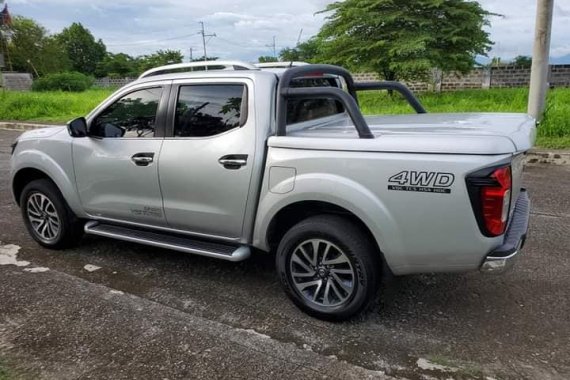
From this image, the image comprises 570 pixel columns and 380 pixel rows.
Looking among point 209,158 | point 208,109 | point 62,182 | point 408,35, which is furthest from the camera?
point 408,35

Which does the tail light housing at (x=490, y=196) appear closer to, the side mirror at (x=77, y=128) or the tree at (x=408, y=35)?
the side mirror at (x=77, y=128)

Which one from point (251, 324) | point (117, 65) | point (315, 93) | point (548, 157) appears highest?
point (117, 65)

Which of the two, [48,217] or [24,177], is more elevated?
[24,177]

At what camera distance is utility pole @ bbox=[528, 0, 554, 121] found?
9.02 m

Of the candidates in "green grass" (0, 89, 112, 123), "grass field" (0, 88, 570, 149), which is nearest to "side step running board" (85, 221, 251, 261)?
"grass field" (0, 88, 570, 149)

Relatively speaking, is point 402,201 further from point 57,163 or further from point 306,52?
point 306,52

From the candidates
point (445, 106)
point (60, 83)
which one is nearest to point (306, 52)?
point (60, 83)

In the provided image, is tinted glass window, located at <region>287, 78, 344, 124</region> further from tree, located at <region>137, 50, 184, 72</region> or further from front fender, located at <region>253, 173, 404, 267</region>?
tree, located at <region>137, 50, 184, 72</region>

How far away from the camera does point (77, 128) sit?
4160 mm

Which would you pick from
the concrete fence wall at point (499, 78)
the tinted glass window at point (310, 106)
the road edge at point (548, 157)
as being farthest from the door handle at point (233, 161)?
the concrete fence wall at point (499, 78)

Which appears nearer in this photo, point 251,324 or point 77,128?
point 251,324

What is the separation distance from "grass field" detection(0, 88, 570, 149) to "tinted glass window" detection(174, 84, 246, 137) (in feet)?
24.5

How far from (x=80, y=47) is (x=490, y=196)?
110 m

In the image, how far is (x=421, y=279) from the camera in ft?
12.9
